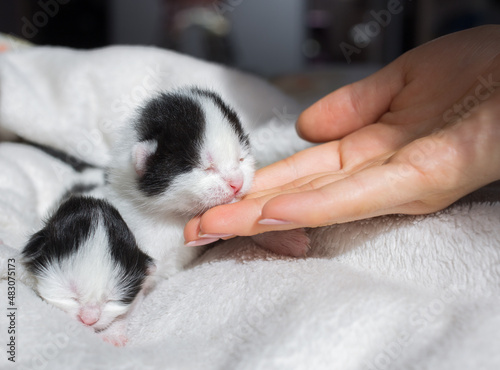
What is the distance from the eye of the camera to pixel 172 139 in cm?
121

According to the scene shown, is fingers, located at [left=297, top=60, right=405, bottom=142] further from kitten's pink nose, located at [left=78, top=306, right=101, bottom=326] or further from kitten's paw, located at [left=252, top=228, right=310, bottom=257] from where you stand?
kitten's pink nose, located at [left=78, top=306, right=101, bottom=326]

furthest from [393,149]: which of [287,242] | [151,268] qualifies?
[151,268]

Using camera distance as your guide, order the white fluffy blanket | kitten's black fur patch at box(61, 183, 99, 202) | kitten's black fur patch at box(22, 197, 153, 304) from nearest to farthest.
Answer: the white fluffy blanket < kitten's black fur patch at box(22, 197, 153, 304) < kitten's black fur patch at box(61, 183, 99, 202)

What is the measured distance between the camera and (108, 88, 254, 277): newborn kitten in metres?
1.18

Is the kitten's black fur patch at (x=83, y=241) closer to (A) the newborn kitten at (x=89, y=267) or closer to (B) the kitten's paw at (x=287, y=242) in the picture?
(A) the newborn kitten at (x=89, y=267)

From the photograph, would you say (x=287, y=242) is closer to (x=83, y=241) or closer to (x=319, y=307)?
(x=319, y=307)

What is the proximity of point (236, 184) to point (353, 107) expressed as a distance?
0.61 m

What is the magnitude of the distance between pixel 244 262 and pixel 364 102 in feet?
2.34

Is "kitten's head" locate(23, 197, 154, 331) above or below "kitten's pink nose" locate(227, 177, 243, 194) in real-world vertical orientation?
below

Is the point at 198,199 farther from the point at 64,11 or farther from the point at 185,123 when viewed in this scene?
the point at 64,11

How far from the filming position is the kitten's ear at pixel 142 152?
1222mm

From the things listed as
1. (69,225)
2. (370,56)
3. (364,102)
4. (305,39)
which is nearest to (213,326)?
(69,225)

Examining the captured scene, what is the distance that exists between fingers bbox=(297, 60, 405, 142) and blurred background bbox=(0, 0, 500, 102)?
4.22ft

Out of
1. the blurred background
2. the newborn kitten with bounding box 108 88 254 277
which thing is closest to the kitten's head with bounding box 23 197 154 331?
the newborn kitten with bounding box 108 88 254 277
